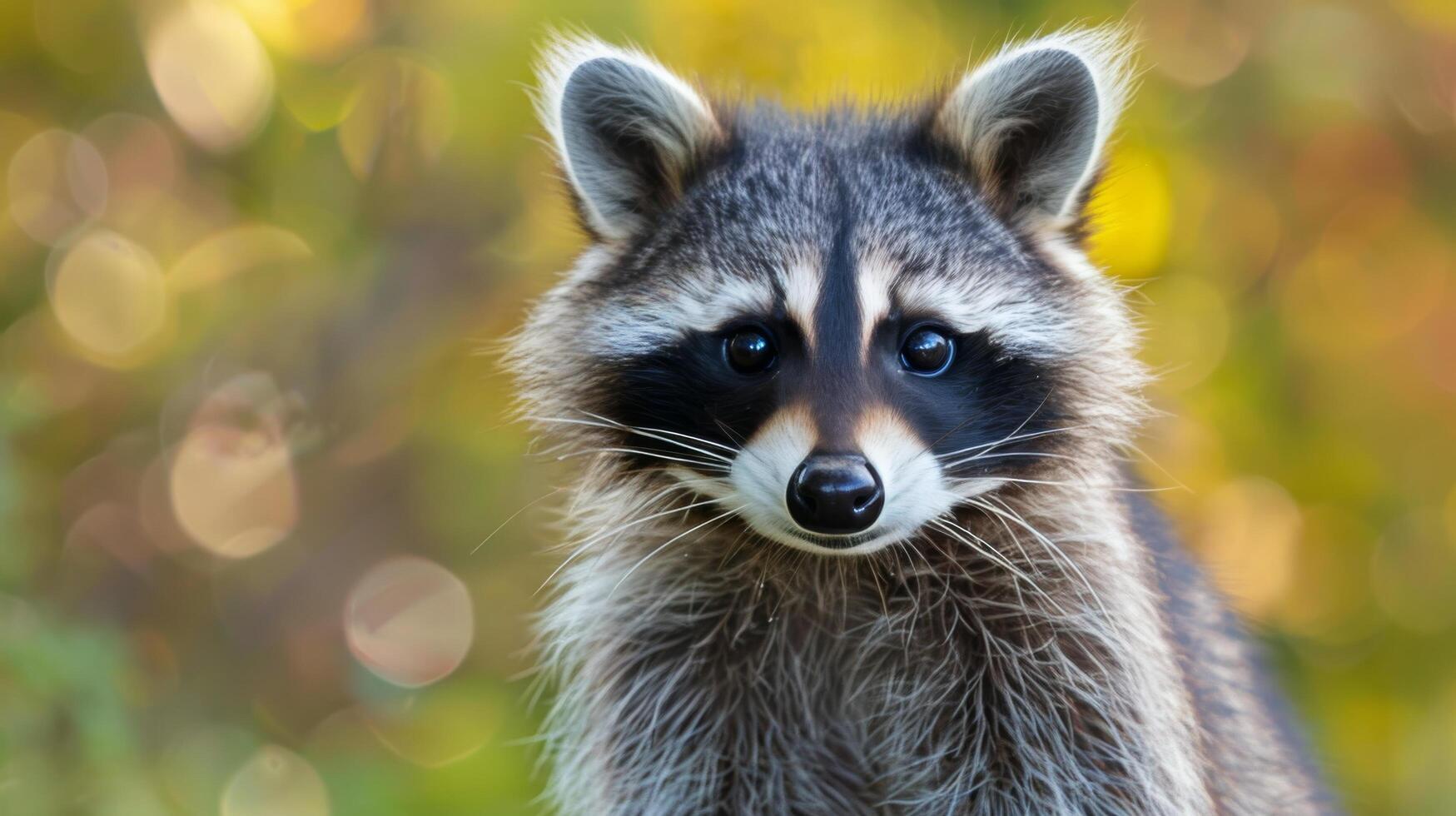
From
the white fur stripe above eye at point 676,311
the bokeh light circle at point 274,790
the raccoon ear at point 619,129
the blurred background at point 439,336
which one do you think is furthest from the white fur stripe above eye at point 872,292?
the bokeh light circle at point 274,790

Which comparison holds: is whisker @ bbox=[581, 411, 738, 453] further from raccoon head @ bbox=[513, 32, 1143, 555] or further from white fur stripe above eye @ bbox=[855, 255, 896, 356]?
white fur stripe above eye @ bbox=[855, 255, 896, 356]

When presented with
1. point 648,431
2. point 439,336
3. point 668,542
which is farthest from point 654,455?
point 439,336

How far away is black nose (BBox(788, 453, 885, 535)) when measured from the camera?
78.3 inches

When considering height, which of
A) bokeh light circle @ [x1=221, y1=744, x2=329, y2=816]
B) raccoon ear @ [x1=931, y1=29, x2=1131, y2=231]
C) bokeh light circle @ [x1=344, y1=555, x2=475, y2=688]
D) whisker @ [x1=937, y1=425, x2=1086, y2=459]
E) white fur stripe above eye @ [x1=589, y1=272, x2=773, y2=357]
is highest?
raccoon ear @ [x1=931, y1=29, x2=1131, y2=231]

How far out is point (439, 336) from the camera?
3.64 meters

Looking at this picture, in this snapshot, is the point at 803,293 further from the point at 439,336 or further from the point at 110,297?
the point at 110,297

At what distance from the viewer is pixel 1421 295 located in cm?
399

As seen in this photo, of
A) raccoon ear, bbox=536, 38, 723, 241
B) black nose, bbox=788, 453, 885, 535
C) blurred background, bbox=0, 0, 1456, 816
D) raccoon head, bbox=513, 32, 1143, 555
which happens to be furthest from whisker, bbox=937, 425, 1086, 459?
blurred background, bbox=0, 0, 1456, 816

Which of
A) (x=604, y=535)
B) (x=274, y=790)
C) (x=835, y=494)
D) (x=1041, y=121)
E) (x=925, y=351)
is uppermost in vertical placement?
(x=1041, y=121)

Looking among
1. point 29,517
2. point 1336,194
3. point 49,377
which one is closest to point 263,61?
point 49,377

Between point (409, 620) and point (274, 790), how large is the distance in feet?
2.39

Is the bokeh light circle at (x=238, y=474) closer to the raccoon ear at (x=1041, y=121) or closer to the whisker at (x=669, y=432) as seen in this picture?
the whisker at (x=669, y=432)

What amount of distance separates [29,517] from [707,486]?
77.3 inches

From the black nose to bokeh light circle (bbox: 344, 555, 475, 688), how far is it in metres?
2.08
